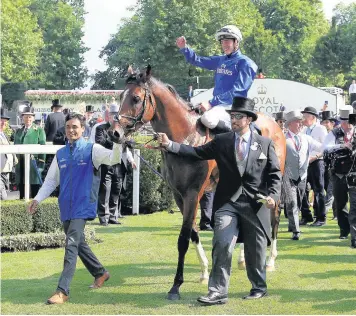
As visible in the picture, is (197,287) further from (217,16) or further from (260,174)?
(217,16)

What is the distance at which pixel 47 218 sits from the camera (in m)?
11.0

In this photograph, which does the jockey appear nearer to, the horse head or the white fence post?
the horse head

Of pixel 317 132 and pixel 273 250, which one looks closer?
pixel 273 250

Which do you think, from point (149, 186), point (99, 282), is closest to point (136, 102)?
point (99, 282)

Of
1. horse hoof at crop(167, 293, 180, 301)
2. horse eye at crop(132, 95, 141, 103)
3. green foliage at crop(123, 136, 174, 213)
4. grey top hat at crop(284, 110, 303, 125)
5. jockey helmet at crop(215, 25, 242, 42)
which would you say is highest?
jockey helmet at crop(215, 25, 242, 42)

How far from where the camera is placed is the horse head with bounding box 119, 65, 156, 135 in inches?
307

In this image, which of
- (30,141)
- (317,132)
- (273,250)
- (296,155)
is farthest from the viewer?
(317,132)

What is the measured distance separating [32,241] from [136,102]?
366 cm

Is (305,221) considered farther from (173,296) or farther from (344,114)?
(173,296)

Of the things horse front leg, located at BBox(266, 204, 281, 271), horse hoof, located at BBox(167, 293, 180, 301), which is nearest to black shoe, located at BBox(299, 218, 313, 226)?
horse front leg, located at BBox(266, 204, 281, 271)

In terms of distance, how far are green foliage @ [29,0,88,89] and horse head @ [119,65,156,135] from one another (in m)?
55.5

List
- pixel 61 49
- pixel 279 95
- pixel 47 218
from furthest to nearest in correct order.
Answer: pixel 61 49
pixel 279 95
pixel 47 218

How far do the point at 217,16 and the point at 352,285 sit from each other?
46198 millimetres

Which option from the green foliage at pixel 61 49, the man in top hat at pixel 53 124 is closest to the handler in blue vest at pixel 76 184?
the man in top hat at pixel 53 124
